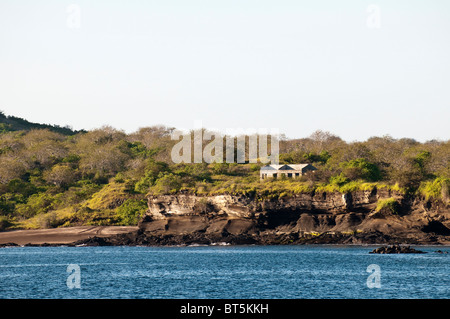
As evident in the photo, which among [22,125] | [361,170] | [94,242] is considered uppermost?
[22,125]

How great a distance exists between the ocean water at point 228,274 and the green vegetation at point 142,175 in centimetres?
1416

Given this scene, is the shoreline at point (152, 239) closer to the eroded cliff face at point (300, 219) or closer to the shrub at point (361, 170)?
the eroded cliff face at point (300, 219)

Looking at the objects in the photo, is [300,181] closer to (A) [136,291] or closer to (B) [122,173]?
(B) [122,173]

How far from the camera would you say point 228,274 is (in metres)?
52.1

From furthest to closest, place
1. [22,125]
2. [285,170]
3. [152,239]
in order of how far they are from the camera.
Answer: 1. [22,125]
2. [285,170]
3. [152,239]

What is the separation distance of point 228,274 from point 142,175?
59487 mm

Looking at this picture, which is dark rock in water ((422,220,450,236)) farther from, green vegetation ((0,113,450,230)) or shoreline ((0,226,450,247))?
green vegetation ((0,113,450,230))

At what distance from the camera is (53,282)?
159ft

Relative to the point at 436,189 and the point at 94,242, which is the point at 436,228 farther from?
the point at 94,242

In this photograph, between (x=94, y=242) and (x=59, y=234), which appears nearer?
(x=94, y=242)

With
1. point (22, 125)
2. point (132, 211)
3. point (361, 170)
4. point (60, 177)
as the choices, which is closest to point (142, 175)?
point (132, 211)

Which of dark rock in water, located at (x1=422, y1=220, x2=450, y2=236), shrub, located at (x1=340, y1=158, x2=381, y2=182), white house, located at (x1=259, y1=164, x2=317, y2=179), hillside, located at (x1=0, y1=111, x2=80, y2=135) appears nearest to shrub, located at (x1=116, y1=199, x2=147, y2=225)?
white house, located at (x1=259, y1=164, x2=317, y2=179)
